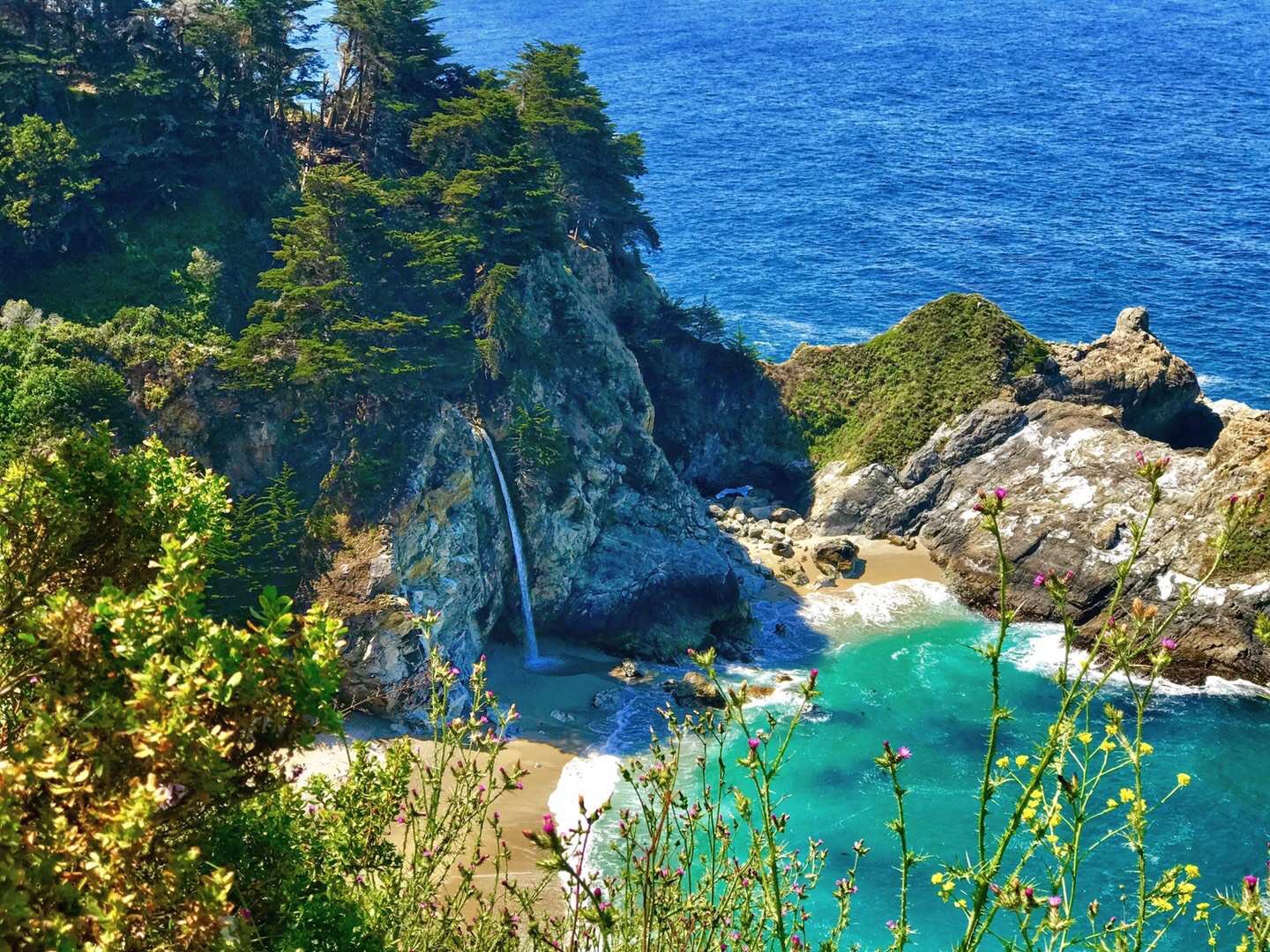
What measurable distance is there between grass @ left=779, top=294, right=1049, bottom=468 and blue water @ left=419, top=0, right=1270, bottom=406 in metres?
7.28

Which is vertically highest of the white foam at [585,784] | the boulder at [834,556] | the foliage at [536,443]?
the foliage at [536,443]

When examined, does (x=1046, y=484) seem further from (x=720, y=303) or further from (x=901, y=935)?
(x=901, y=935)

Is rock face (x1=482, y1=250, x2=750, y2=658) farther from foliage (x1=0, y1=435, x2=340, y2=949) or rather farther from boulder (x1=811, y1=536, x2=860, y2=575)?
foliage (x1=0, y1=435, x2=340, y2=949)

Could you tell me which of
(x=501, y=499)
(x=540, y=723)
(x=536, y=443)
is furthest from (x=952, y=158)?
(x=540, y=723)

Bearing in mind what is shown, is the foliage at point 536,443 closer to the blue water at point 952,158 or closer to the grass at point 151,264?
the grass at point 151,264

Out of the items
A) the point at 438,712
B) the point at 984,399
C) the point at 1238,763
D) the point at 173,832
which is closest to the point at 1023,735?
the point at 1238,763

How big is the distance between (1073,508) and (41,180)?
1750 inches

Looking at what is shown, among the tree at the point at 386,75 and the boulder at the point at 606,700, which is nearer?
the boulder at the point at 606,700

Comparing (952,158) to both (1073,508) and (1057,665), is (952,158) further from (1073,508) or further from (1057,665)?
(1057,665)

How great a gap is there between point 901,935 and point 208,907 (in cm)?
642

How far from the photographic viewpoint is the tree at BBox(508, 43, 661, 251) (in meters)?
55.2

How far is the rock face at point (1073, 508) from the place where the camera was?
43188mm

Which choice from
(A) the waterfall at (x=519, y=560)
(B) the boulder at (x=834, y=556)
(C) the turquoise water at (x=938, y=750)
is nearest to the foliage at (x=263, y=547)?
(A) the waterfall at (x=519, y=560)

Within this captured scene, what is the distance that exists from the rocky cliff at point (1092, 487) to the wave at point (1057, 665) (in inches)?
18.6
